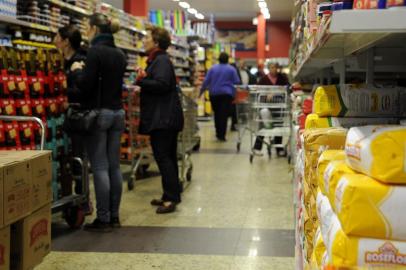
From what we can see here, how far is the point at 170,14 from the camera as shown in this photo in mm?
16797

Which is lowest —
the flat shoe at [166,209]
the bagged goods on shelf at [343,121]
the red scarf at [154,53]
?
the flat shoe at [166,209]

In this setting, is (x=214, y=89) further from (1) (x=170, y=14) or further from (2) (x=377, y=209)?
(2) (x=377, y=209)

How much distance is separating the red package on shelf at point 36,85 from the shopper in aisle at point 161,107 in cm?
94

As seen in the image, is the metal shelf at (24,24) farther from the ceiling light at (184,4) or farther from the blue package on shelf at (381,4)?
the ceiling light at (184,4)

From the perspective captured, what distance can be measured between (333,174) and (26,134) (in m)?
3.02

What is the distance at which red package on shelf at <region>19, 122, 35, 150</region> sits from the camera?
3.75 meters

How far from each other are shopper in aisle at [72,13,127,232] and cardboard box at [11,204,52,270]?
1.31 m

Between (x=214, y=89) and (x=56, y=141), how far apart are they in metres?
6.82

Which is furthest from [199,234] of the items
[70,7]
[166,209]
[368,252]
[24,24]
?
[70,7]

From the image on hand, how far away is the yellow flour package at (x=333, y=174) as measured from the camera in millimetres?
1126

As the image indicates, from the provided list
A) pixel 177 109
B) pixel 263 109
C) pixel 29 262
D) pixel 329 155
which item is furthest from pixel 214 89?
Answer: pixel 329 155

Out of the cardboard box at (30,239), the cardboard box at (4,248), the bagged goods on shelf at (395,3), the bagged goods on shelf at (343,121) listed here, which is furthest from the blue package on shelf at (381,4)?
the cardboard box at (30,239)


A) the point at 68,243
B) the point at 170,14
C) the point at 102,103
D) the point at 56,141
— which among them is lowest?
the point at 68,243

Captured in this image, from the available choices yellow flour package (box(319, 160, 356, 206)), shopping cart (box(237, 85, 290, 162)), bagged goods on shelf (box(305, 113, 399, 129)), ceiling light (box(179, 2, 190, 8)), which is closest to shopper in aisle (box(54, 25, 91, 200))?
bagged goods on shelf (box(305, 113, 399, 129))
